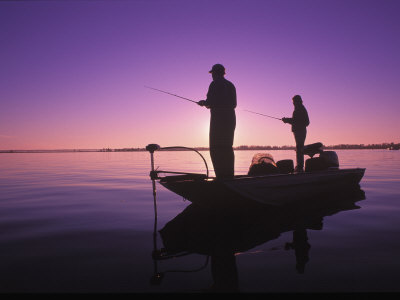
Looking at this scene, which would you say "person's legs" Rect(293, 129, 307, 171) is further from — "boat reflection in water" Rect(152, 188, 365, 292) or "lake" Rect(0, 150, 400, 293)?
"lake" Rect(0, 150, 400, 293)

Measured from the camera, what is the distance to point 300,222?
20.0 ft

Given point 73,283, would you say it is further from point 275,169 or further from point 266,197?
point 275,169

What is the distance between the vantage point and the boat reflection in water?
12.2ft

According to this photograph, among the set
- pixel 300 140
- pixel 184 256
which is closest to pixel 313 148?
pixel 300 140

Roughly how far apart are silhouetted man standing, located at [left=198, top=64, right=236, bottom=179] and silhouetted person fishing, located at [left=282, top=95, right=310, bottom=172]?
4.89 metres

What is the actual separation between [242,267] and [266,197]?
10.5 feet

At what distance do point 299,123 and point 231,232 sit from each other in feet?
21.6

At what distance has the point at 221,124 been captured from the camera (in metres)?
6.25

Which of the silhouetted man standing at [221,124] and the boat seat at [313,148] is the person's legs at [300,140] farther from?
the silhouetted man standing at [221,124]

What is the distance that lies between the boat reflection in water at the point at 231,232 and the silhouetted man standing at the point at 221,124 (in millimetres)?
1189

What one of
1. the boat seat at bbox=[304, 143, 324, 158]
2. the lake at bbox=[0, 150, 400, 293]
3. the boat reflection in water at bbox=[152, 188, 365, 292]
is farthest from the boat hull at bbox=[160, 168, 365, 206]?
the boat seat at bbox=[304, 143, 324, 158]

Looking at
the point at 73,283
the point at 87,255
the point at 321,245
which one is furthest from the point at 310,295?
the point at 87,255

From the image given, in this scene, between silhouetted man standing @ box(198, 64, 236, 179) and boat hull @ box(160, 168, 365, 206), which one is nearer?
boat hull @ box(160, 168, 365, 206)

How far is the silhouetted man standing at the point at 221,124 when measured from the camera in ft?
20.5
